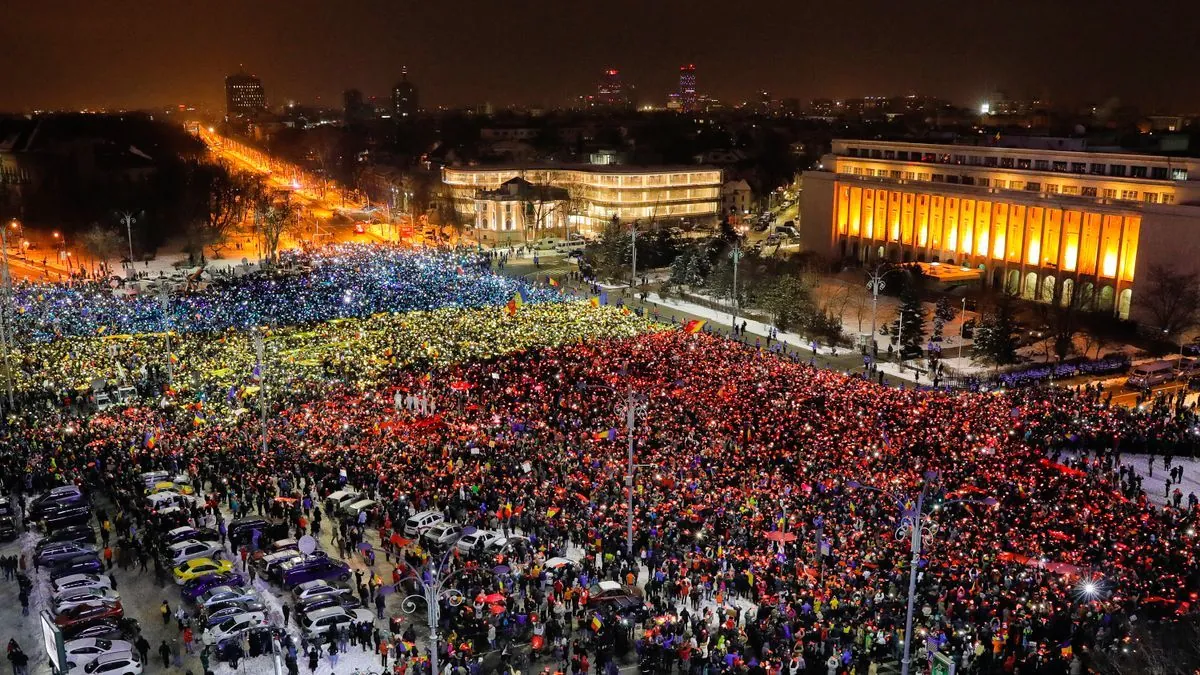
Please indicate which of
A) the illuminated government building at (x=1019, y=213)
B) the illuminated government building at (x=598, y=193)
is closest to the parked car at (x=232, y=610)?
the illuminated government building at (x=1019, y=213)

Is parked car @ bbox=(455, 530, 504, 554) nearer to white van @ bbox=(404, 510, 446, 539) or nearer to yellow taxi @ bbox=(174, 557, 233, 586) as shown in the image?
white van @ bbox=(404, 510, 446, 539)

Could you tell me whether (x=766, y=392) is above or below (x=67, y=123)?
below

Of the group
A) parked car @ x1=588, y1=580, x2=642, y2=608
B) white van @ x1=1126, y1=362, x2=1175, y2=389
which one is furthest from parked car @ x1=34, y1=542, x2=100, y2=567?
white van @ x1=1126, y1=362, x2=1175, y2=389

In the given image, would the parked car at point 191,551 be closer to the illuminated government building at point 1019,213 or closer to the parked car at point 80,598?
the parked car at point 80,598

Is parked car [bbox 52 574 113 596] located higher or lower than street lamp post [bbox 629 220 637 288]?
lower

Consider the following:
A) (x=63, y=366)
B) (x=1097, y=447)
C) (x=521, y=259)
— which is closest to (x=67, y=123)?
(x=521, y=259)

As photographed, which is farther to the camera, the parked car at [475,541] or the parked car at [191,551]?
the parked car at [475,541]

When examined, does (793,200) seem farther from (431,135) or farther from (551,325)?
(431,135)
